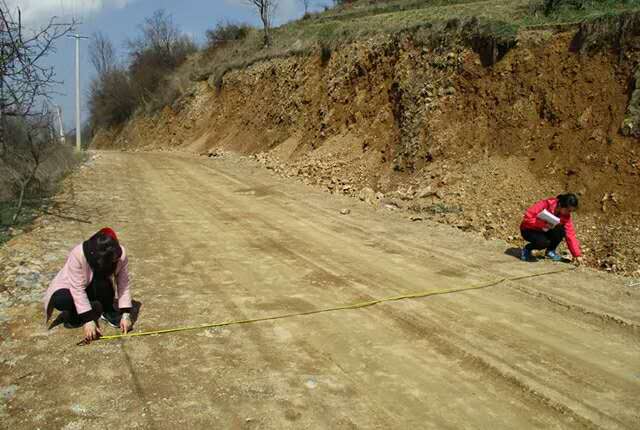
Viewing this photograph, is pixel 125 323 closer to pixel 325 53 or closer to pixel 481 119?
pixel 481 119

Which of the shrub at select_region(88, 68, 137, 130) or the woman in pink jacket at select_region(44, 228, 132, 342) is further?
the shrub at select_region(88, 68, 137, 130)

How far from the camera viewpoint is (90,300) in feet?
16.6

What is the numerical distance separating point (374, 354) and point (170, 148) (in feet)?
98.9

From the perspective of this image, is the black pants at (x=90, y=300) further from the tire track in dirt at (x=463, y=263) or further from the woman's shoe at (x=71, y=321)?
the tire track in dirt at (x=463, y=263)

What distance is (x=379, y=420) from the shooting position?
12.0 feet

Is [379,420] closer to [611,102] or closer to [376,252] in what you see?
[376,252]

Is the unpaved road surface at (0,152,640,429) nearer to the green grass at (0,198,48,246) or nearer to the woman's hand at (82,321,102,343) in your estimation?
the woman's hand at (82,321,102,343)

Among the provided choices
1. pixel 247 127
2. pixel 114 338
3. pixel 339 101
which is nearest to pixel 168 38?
pixel 247 127

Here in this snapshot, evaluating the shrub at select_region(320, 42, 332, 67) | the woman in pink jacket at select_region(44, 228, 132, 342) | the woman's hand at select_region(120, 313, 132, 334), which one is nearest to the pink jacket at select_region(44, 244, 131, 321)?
the woman in pink jacket at select_region(44, 228, 132, 342)

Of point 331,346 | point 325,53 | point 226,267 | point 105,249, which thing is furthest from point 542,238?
point 325,53

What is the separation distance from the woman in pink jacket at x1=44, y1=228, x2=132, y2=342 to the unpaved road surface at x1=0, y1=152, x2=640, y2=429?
188 mm

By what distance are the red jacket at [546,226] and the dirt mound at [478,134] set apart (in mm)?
715

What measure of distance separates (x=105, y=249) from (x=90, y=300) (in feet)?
2.55

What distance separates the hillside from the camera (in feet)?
31.3
